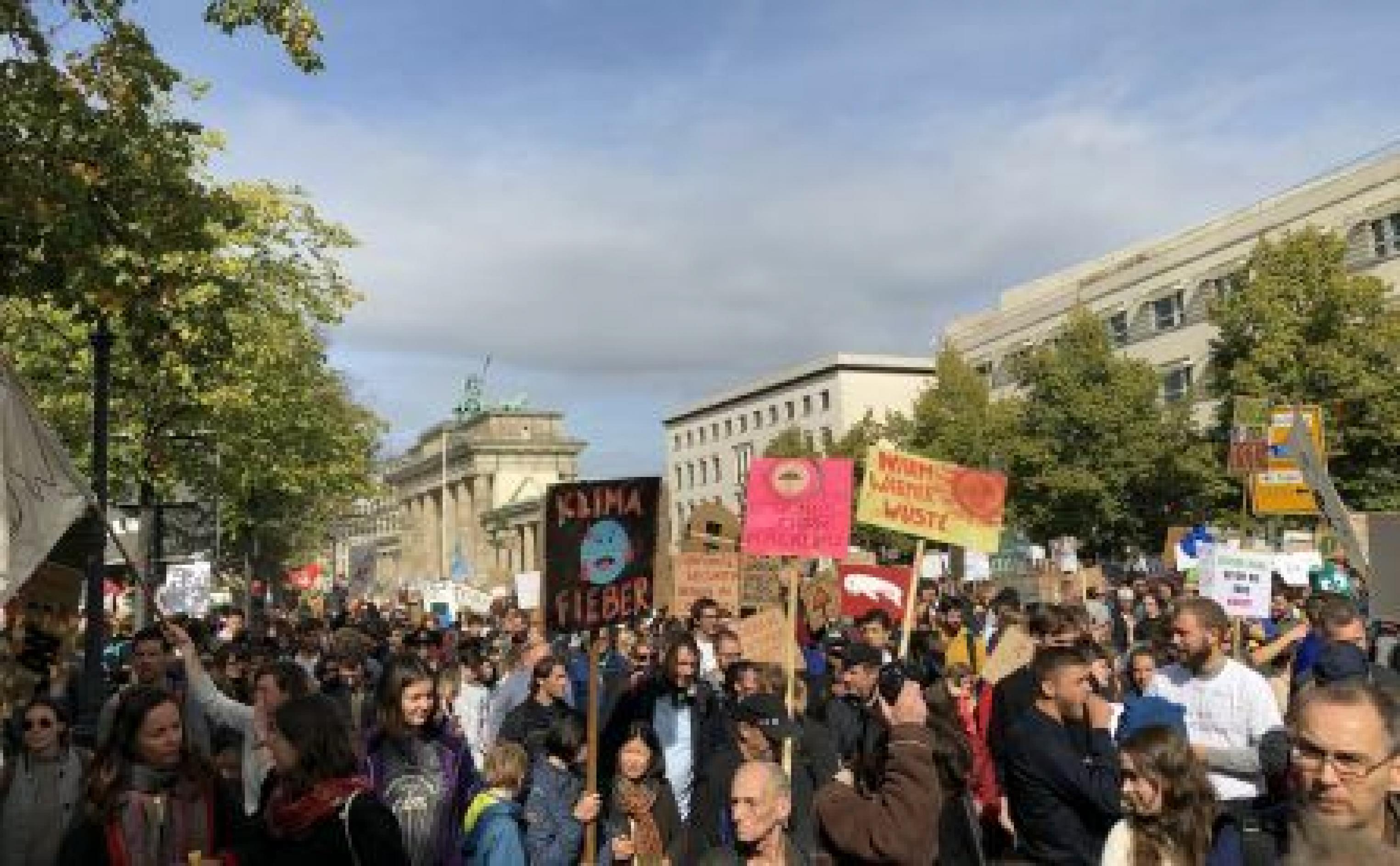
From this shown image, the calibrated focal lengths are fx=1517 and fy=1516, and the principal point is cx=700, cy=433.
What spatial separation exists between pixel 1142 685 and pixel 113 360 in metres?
26.5

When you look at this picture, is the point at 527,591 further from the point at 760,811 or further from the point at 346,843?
the point at 346,843

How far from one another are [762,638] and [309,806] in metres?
7.93

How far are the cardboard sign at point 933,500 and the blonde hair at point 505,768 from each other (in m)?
7.34

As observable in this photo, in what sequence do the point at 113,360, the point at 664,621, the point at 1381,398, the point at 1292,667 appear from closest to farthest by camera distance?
the point at 1292,667, the point at 664,621, the point at 113,360, the point at 1381,398

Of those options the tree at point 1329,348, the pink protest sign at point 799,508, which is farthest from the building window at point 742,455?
the pink protest sign at point 799,508

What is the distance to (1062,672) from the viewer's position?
6020 millimetres

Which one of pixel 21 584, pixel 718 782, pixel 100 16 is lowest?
pixel 718 782

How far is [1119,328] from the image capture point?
67312mm

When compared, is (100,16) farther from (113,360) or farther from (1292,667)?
(113,360)

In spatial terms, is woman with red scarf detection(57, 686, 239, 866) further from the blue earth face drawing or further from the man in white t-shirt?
the man in white t-shirt

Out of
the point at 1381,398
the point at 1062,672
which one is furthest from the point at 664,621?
the point at 1381,398

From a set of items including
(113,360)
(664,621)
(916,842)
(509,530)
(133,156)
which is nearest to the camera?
(916,842)

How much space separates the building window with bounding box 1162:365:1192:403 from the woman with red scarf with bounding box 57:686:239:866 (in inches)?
2361

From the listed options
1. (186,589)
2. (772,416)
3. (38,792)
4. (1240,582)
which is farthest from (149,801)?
(772,416)
